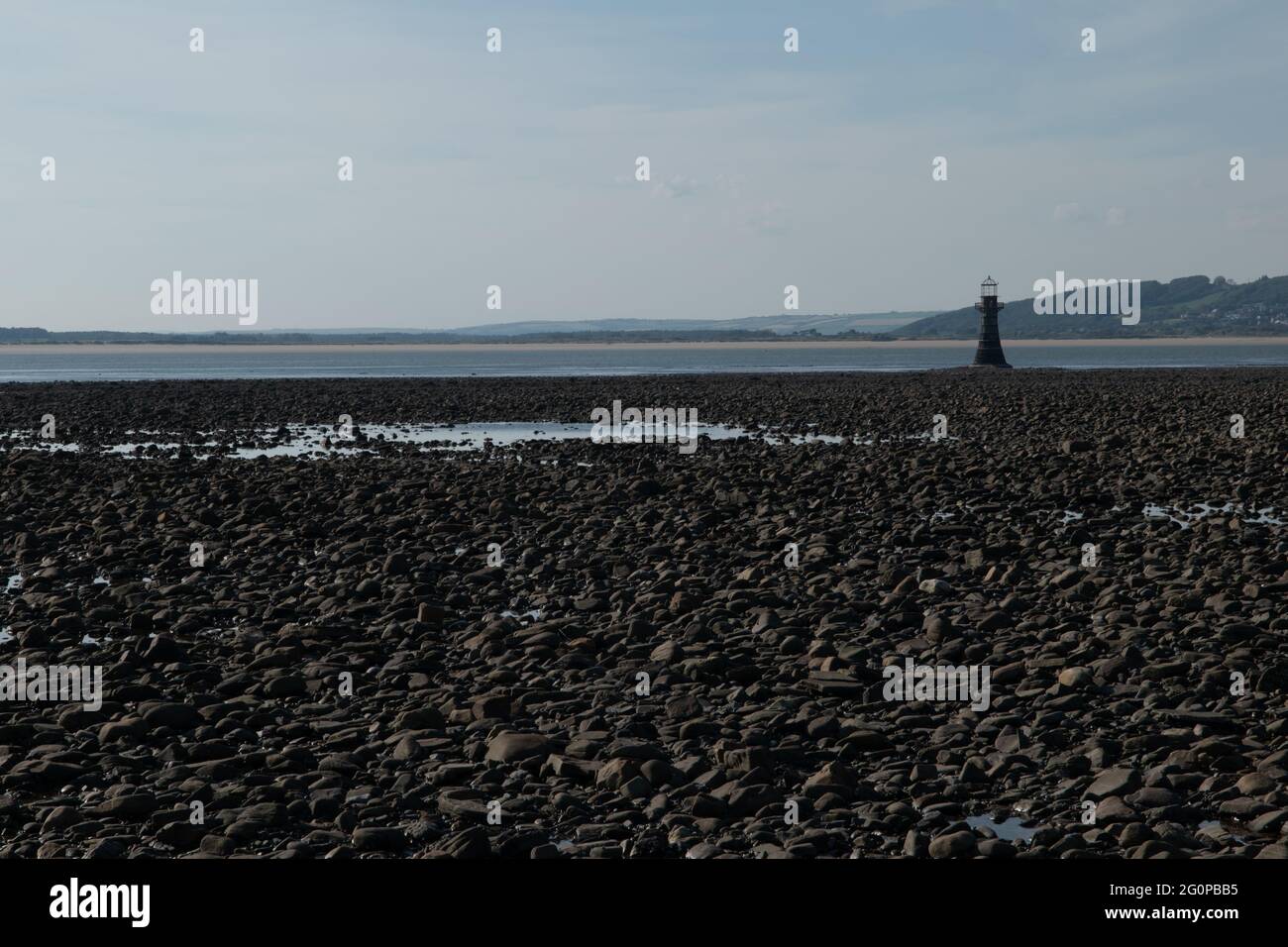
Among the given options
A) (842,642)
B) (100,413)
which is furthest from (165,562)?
(100,413)

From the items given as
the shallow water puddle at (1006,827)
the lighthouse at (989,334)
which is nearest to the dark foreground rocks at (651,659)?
the shallow water puddle at (1006,827)

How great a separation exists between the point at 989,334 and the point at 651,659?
85.6 metres

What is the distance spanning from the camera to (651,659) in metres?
12.7

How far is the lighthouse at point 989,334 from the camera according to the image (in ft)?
307

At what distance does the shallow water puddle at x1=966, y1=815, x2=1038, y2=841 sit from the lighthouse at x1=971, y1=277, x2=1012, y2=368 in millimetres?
87154

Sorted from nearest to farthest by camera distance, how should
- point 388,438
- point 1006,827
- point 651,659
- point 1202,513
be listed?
point 1006,827 → point 651,659 → point 1202,513 → point 388,438

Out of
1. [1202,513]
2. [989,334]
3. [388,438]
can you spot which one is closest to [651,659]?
[1202,513]

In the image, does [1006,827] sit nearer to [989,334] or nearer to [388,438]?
[388,438]

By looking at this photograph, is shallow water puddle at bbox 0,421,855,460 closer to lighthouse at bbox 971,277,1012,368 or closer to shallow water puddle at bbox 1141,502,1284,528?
shallow water puddle at bbox 1141,502,1284,528

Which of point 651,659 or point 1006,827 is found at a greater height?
point 651,659

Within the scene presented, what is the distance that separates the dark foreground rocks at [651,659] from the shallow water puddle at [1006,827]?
1.5 inches

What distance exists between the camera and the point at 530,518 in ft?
71.4

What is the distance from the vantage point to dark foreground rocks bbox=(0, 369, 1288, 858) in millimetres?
8555

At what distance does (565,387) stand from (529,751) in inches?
2355
